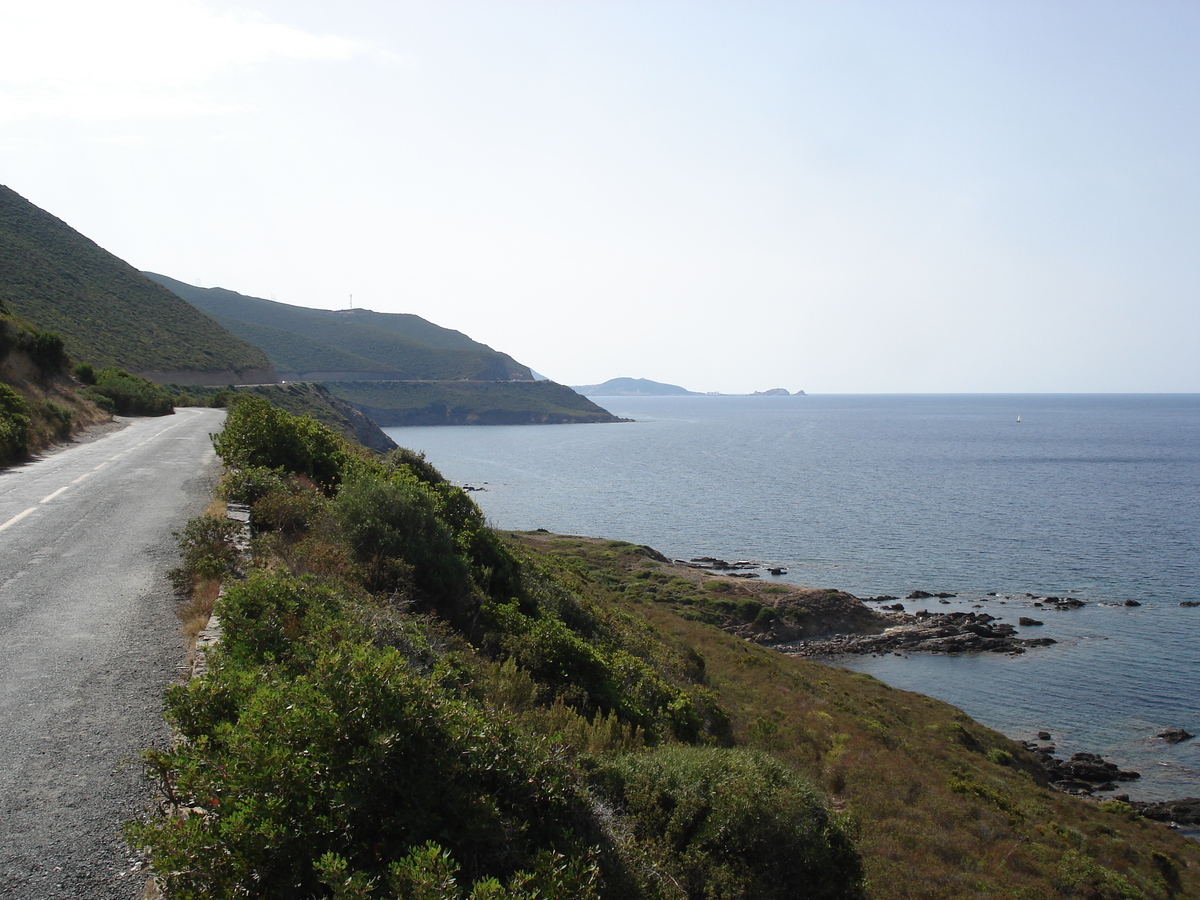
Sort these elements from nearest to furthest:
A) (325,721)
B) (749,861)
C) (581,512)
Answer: (325,721)
(749,861)
(581,512)

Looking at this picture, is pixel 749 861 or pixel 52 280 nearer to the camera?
pixel 749 861

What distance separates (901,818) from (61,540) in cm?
1603

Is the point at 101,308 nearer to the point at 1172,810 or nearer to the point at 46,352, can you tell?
the point at 46,352

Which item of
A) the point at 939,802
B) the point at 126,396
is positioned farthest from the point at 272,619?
the point at 126,396

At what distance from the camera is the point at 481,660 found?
924 centimetres

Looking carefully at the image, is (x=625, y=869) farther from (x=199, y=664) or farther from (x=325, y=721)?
(x=199, y=664)

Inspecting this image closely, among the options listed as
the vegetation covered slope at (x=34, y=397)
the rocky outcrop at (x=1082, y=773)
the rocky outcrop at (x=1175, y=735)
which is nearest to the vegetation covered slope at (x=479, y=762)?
the rocky outcrop at (x=1082, y=773)

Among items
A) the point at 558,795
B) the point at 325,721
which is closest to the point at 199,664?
the point at 325,721

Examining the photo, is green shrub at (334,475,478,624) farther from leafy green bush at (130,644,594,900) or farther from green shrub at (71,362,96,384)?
green shrub at (71,362,96,384)

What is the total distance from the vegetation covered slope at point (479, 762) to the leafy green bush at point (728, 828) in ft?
0.09

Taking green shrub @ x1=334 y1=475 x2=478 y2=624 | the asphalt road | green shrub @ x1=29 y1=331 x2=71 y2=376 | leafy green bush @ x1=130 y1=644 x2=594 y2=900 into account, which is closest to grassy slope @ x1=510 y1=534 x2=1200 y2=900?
green shrub @ x1=334 y1=475 x2=478 y2=624

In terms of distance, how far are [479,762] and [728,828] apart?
3691 millimetres

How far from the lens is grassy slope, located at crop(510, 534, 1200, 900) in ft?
45.3

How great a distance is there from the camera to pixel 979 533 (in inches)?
2306
